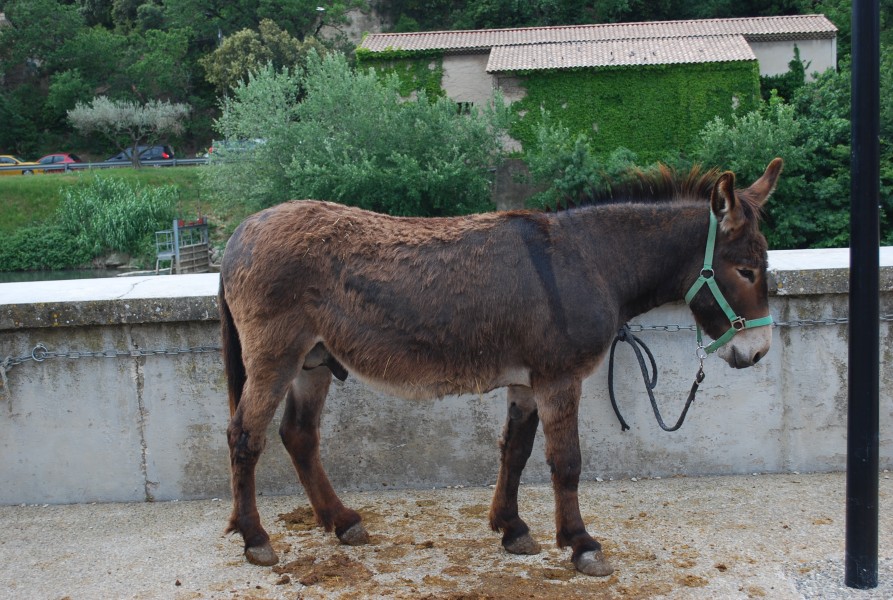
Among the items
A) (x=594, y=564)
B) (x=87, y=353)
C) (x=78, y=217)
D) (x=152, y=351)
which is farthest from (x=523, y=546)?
(x=78, y=217)

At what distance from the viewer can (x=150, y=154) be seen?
6256 centimetres

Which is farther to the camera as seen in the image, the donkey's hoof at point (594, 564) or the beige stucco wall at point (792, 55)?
the beige stucco wall at point (792, 55)

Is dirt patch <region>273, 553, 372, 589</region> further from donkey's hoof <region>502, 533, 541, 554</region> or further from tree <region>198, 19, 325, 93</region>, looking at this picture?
tree <region>198, 19, 325, 93</region>

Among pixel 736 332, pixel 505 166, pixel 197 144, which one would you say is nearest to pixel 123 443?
pixel 736 332

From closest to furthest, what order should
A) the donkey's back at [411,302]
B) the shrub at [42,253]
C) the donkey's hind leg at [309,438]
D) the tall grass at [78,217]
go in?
the donkey's back at [411,302] → the donkey's hind leg at [309,438] → the shrub at [42,253] → the tall grass at [78,217]

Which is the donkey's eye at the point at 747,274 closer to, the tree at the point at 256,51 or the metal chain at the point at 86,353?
the metal chain at the point at 86,353

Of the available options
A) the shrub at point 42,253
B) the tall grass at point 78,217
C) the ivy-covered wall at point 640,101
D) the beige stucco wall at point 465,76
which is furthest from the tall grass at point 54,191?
the ivy-covered wall at point 640,101

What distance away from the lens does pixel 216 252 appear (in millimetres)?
44656

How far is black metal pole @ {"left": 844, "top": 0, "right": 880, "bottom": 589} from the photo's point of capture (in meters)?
3.88

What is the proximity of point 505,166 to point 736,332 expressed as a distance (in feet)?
127

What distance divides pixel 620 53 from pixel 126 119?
36.0 m

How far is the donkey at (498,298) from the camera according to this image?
176 inches

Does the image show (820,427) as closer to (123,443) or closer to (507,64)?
(123,443)

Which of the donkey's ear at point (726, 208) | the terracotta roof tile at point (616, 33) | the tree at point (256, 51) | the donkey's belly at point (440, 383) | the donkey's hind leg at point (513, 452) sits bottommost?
the donkey's hind leg at point (513, 452)
